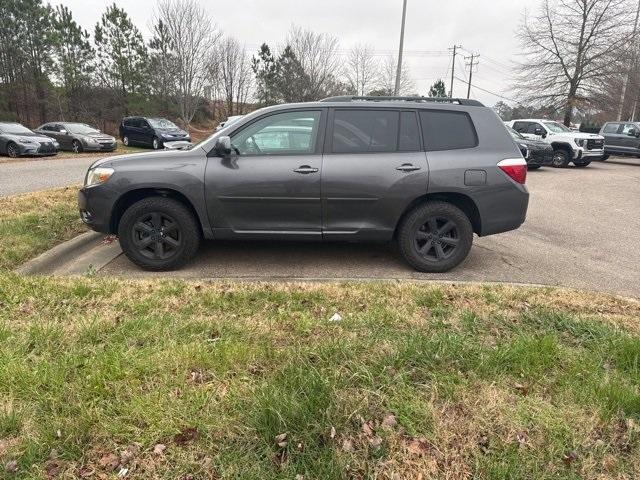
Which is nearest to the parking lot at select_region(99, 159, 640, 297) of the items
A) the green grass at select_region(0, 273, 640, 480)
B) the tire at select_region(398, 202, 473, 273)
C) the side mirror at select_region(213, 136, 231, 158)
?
the tire at select_region(398, 202, 473, 273)

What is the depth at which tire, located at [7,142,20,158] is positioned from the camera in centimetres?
1647

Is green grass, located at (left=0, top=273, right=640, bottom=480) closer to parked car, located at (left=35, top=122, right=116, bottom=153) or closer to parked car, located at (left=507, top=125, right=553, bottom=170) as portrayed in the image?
parked car, located at (left=507, top=125, right=553, bottom=170)

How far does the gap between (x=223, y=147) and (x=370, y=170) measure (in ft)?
4.86

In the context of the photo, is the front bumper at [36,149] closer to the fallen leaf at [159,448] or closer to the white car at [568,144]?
the fallen leaf at [159,448]

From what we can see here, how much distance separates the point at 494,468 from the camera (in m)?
2.01

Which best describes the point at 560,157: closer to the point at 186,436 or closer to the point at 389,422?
the point at 389,422

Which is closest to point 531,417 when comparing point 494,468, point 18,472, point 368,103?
point 494,468

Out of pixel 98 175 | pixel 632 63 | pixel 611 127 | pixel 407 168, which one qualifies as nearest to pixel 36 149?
pixel 98 175

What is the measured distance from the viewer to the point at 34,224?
18.9ft

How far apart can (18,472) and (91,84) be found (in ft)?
132

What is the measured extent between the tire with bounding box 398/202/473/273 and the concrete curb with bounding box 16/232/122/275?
132 inches

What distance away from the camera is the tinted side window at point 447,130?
15.4 feet

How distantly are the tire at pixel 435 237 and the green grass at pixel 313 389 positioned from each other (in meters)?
1.15

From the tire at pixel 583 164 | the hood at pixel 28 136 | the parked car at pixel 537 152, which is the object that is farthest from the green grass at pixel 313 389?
the tire at pixel 583 164
